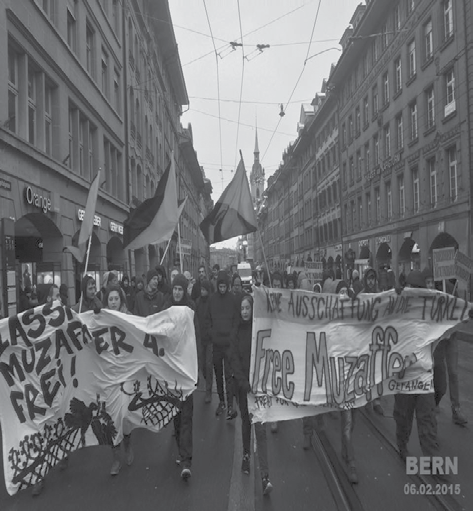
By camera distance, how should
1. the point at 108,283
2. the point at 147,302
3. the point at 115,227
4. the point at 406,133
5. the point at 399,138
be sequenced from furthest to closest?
the point at 399,138, the point at 406,133, the point at 115,227, the point at 108,283, the point at 147,302

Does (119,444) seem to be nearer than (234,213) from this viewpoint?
Yes

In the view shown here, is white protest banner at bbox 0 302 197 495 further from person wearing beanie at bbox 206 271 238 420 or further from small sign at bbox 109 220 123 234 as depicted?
small sign at bbox 109 220 123 234

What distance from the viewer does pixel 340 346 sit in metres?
5.53

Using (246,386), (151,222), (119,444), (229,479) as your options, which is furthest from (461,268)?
(119,444)

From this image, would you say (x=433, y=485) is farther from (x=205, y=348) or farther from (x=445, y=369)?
(x=205, y=348)

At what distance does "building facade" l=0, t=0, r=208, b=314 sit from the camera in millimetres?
12352

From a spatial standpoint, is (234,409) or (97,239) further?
(97,239)

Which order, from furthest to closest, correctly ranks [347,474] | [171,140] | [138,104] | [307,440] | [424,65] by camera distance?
[171,140] < [138,104] < [424,65] < [307,440] < [347,474]

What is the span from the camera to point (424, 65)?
24.1m

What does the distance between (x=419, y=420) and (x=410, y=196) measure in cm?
2297

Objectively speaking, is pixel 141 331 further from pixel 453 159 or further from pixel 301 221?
pixel 301 221

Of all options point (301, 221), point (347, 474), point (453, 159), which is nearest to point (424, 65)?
point (453, 159)

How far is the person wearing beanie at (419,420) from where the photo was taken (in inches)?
197

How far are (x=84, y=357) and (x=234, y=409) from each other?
2701mm
